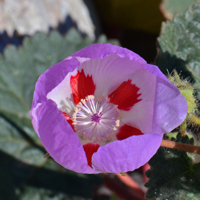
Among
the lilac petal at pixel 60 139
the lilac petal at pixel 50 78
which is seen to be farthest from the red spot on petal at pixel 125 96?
the lilac petal at pixel 60 139

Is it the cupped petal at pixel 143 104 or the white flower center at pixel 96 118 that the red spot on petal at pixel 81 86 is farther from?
the cupped petal at pixel 143 104

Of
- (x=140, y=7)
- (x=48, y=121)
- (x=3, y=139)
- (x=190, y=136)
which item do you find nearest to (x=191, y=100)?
(x=190, y=136)

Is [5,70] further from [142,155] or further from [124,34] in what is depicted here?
[124,34]

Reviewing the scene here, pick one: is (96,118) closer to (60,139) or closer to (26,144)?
(60,139)

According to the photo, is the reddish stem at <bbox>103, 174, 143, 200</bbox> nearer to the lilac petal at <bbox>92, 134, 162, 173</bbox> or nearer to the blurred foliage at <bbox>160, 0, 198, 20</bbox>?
the lilac petal at <bbox>92, 134, 162, 173</bbox>

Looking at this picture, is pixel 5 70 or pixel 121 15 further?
pixel 121 15

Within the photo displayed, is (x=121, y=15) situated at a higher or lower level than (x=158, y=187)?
higher

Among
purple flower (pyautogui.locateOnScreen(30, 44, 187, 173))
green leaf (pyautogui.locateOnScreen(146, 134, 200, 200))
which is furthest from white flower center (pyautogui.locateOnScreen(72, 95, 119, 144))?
green leaf (pyautogui.locateOnScreen(146, 134, 200, 200))
